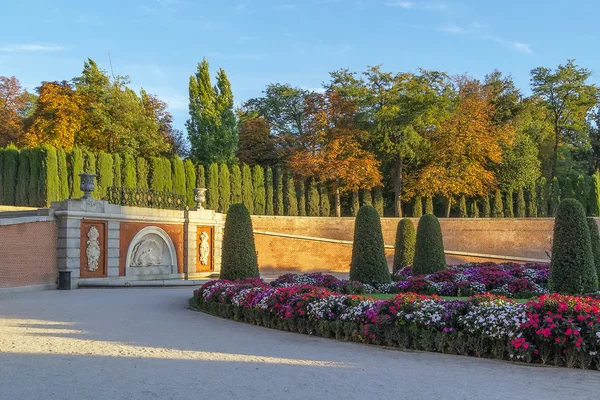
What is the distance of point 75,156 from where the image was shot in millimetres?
29094

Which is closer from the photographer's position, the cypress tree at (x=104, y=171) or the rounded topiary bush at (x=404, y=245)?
the rounded topiary bush at (x=404, y=245)

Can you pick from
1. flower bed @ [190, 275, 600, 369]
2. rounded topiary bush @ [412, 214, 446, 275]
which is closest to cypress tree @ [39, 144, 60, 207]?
rounded topiary bush @ [412, 214, 446, 275]

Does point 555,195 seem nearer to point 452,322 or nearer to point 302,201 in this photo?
point 302,201

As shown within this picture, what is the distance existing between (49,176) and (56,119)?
7.34 m

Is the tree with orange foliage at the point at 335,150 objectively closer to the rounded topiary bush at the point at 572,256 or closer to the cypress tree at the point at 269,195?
the cypress tree at the point at 269,195

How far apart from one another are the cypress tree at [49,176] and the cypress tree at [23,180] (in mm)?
1196

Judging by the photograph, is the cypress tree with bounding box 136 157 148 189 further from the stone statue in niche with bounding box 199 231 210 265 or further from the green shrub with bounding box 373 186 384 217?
the green shrub with bounding box 373 186 384 217

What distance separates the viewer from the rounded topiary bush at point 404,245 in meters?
21.2

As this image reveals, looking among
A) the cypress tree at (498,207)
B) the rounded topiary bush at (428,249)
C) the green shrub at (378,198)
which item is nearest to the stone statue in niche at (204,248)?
the rounded topiary bush at (428,249)

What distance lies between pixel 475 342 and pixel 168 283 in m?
13.5

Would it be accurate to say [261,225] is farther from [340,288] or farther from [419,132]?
[340,288]

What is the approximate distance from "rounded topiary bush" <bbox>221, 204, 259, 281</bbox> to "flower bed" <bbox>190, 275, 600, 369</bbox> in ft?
11.9

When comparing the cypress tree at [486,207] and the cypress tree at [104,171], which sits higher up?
the cypress tree at [104,171]

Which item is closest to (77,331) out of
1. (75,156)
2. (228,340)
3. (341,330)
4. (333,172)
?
(228,340)
